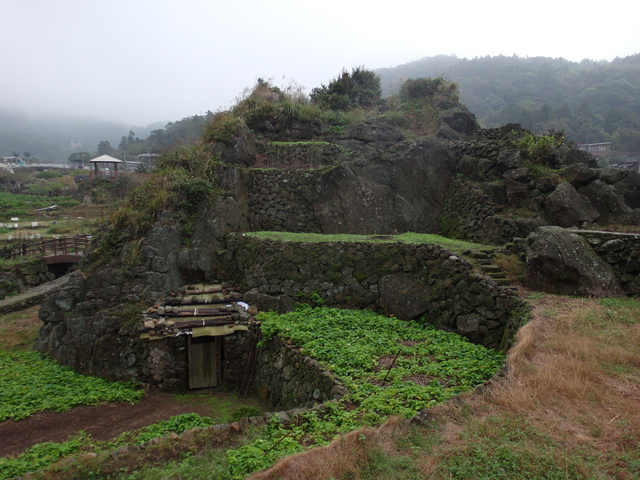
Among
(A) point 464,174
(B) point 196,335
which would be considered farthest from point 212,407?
(A) point 464,174

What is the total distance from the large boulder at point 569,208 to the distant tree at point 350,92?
12.1 m

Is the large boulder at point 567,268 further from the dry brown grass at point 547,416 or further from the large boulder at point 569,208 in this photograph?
the large boulder at point 569,208

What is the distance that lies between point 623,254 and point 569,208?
2.82 meters

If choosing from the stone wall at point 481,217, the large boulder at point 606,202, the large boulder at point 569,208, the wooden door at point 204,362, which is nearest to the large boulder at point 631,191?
the large boulder at point 606,202

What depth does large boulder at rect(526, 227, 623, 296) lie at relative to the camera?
26.7 feet

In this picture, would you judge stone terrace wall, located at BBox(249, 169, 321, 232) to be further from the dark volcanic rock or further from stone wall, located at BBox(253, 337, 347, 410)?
stone wall, located at BBox(253, 337, 347, 410)

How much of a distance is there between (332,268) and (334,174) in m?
4.47

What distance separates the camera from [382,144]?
16609 millimetres

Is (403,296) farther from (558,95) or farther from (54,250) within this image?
(558,95)

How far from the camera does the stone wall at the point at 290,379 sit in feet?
21.5

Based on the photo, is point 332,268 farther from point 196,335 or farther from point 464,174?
point 464,174

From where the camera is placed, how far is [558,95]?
48250 mm

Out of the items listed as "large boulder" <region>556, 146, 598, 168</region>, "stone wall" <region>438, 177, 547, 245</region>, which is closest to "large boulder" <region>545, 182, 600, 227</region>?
"stone wall" <region>438, 177, 547, 245</region>

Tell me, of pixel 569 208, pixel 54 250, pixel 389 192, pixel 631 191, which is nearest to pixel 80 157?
pixel 54 250
